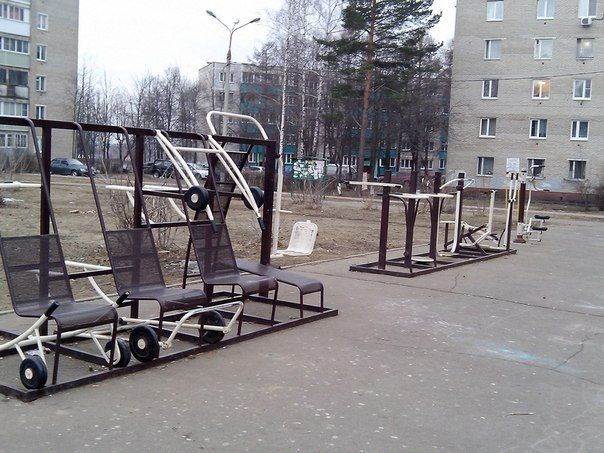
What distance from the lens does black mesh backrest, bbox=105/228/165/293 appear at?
18.0ft

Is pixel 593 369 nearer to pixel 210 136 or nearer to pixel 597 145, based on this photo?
pixel 210 136

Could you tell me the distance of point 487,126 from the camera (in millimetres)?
48719

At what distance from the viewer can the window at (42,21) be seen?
63.0 m

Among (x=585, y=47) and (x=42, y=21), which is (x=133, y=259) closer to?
(x=585, y=47)

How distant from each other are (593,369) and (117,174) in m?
9.71

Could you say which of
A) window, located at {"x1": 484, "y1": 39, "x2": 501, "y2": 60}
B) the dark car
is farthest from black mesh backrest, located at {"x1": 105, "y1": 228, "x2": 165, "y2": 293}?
the dark car

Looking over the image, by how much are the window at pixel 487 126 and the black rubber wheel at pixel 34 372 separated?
154ft

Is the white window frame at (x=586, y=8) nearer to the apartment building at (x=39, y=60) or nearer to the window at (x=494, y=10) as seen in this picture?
the window at (x=494, y=10)

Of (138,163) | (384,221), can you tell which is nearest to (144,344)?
(138,163)

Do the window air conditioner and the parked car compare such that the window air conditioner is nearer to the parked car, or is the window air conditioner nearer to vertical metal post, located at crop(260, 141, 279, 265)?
the parked car

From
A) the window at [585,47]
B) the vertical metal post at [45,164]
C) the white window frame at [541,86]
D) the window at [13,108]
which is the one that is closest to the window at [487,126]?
the white window frame at [541,86]

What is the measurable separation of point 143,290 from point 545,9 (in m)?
47.1

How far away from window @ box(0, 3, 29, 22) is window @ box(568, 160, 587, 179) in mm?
45641

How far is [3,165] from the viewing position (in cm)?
1933
